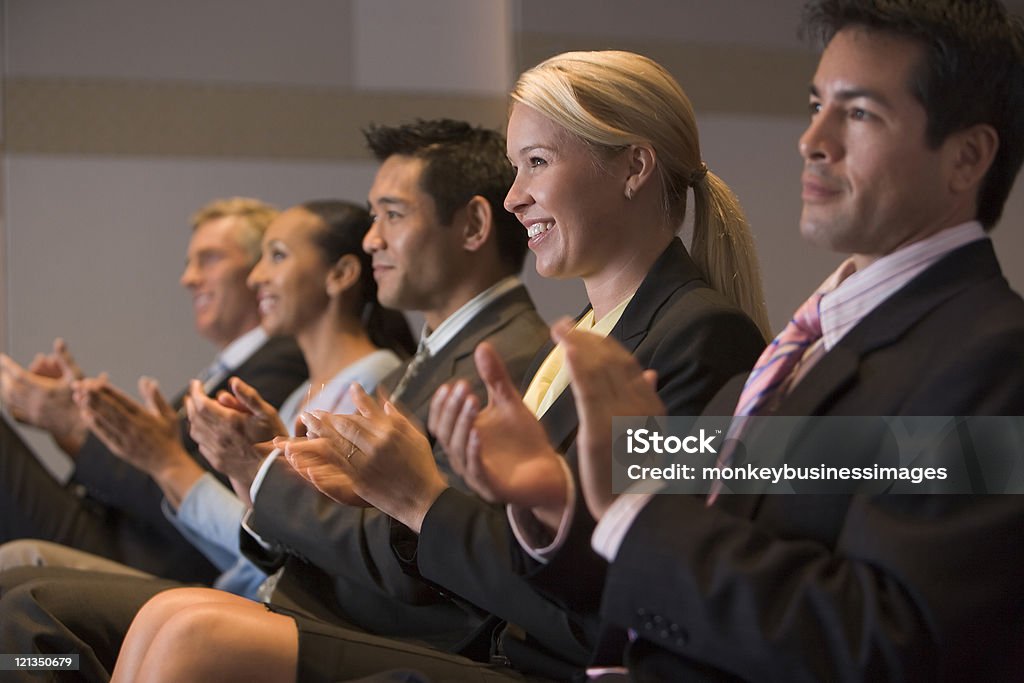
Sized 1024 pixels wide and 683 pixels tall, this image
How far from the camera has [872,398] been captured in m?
1.30

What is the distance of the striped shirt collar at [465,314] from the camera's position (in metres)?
2.61

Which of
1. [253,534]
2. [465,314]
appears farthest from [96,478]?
[465,314]

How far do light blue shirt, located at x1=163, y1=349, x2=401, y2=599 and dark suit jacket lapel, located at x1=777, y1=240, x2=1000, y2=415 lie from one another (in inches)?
63.9

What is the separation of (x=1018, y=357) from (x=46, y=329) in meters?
4.34

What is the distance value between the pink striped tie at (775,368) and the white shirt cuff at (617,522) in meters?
0.13

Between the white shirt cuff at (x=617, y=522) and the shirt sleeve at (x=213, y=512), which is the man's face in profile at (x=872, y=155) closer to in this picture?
the white shirt cuff at (x=617, y=522)

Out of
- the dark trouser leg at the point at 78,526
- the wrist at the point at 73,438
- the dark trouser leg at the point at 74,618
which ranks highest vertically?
the wrist at the point at 73,438

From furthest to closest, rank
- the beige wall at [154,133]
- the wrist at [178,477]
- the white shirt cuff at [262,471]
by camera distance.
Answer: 1. the beige wall at [154,133]
2. the wrist at [178,477]
3. the white shirt cuff at [262,471]

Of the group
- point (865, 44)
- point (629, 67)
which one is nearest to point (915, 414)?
point (865, 44)

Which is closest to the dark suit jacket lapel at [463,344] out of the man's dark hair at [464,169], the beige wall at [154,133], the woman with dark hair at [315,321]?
the man's dark hair at [464,169]

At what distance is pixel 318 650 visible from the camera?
5.98 ft

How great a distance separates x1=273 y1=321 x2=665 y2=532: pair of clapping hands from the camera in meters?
1.28

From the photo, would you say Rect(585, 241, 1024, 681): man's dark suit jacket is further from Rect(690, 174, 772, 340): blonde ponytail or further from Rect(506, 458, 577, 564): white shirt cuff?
Rect(690, 174, 772, 340): blonde ponytail

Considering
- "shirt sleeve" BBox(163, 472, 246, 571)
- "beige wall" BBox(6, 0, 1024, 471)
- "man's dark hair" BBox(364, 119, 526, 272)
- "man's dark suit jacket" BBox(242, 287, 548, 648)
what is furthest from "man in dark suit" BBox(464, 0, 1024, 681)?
"beige wall" BBox(6, 0, 1024, 471)
